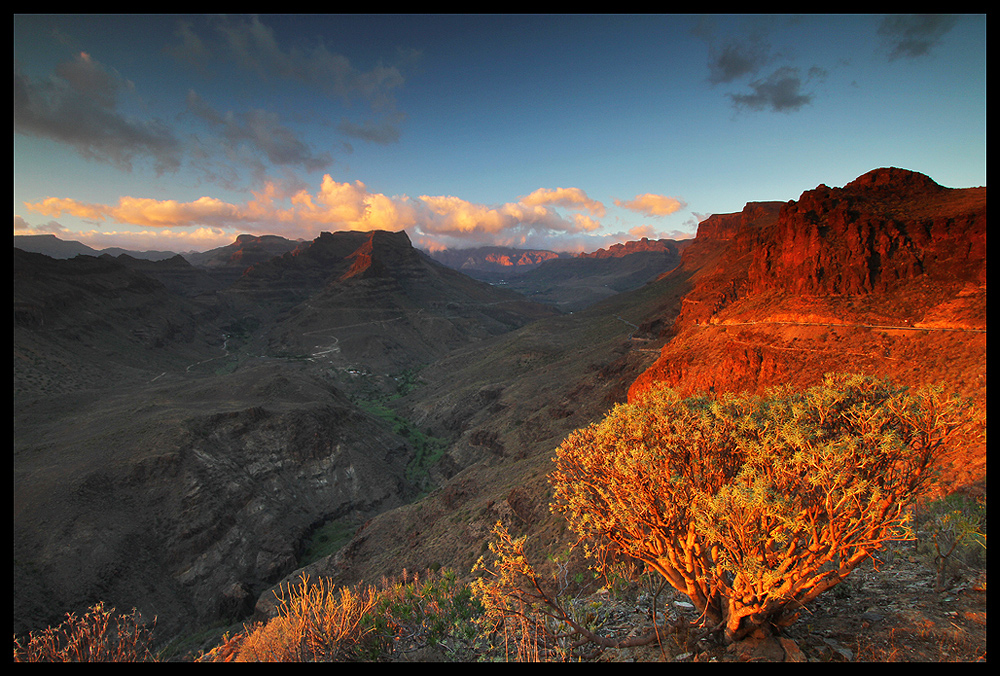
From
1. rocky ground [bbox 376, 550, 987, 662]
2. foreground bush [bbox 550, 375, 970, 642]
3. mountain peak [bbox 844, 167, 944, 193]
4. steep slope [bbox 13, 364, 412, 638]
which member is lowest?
steep slope [bbox 13, 364, 412, 638]

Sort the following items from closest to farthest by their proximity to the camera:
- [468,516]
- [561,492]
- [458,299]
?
[561,492]
[468,516]
[458,299]

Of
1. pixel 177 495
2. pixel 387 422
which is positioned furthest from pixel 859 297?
pixel 387 422

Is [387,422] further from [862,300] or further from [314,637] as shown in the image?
[862,300]

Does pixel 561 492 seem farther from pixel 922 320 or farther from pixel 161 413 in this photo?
pixel 161 413

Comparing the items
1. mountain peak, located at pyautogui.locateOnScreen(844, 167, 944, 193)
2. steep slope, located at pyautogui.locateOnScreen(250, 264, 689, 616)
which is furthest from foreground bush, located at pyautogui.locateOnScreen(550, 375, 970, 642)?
mountain peak, located at pyautogui.locateOnScreen(844, 167, 944, 193)

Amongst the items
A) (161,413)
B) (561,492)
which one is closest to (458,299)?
(161,413)

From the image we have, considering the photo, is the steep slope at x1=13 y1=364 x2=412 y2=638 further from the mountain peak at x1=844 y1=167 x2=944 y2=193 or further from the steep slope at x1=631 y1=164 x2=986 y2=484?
the mountain peak at x1=844 y1=167 x2=944 y2=193

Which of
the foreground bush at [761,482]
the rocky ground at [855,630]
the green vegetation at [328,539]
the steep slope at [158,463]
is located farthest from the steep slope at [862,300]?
the steep slope at [158,463]

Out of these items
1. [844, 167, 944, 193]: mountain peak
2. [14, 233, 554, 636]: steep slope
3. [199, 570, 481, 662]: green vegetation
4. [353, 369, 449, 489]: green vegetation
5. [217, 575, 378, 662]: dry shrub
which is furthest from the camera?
[353, 369, 449, 489]: green vegetation

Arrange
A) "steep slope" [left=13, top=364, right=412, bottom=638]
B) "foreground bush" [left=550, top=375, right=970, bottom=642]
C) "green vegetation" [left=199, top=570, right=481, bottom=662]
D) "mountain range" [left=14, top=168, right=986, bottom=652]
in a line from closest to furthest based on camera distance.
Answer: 1. "foreground bush" [left=550, top=375, right=970, bottom=642]
2. "green vegetation" [left=199, top=570, right=481, bottom=662]
3. "mountain range" [left=14, top=168, right=986, bottom=652]
4. "steep slope" [left=13, top=364, right=412, bottom=638]
